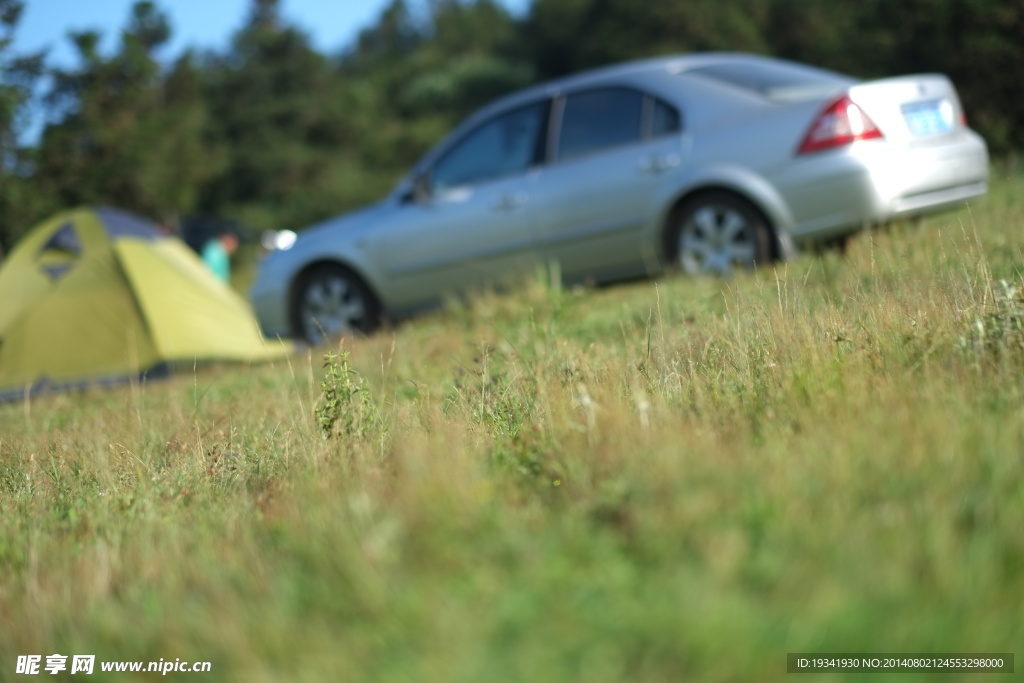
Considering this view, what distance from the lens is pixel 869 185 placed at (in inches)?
271

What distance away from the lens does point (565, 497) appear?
2.97 m

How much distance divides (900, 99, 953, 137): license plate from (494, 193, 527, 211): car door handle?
2.49m

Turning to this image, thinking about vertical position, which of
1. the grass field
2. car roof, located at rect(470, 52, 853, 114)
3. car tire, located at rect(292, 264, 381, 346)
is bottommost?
the grass field

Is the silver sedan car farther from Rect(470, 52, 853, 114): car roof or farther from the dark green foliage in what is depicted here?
the dark green foliage

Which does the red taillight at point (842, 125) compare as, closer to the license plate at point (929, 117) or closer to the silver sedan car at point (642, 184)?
the silver sedan car at point (642, 184)

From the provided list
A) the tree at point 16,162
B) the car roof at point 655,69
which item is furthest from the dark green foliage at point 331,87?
the car roof at point 655,69

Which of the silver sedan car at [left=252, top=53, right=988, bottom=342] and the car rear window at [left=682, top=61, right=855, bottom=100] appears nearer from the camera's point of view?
the silver sedan car at [left=252, top=53, right=988, bottom=342]

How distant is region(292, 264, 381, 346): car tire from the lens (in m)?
8.89

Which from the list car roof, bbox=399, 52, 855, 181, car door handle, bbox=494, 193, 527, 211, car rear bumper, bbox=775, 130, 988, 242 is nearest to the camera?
car rear bumper, bbox=775, 130, 988, 242

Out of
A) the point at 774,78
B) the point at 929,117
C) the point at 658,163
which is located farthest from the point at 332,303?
the point at 929,117

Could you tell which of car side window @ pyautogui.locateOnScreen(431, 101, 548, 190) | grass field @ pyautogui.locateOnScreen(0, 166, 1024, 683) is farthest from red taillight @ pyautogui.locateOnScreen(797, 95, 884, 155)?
grass field @ pyautogui.locateOnScreen(0, 166, 1024, 683)

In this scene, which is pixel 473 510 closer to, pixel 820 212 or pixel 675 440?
pixel 675 440

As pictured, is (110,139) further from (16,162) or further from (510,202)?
(510,202)

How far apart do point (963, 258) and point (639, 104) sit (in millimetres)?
3523
